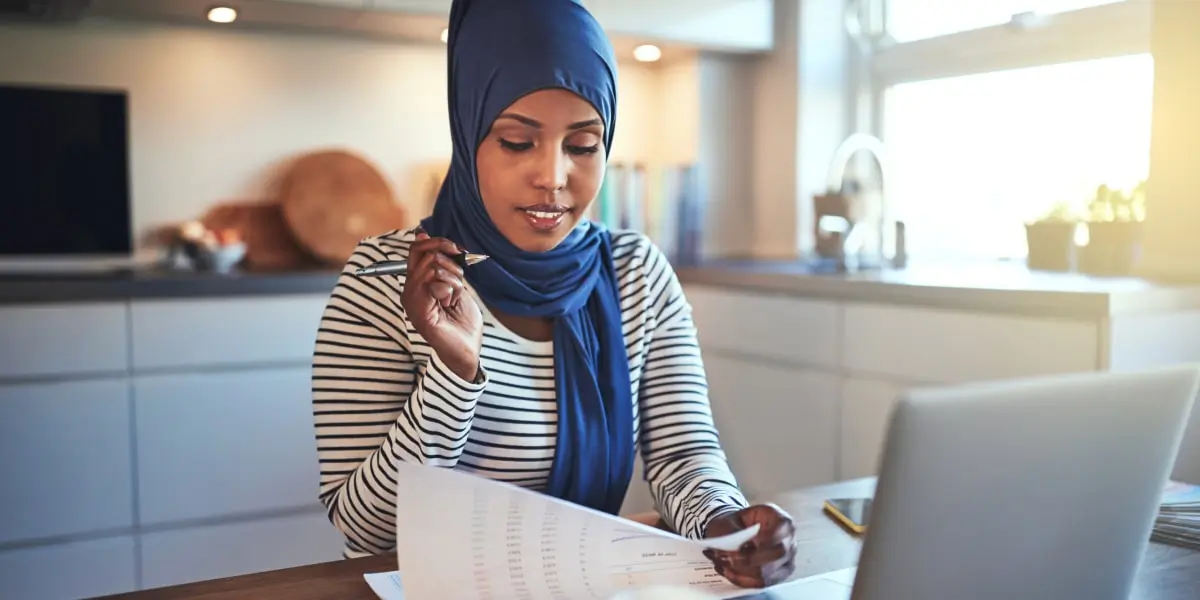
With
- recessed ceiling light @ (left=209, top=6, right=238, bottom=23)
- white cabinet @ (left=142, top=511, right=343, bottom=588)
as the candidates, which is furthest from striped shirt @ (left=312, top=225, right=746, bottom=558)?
recessed ceiling light @ (left=209, top=6, right=238, bottom=23)

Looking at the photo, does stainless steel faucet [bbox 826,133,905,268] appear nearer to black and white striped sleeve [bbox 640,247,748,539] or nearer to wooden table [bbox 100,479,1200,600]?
black and white striped sleeve [bbox 640,247,748,539]

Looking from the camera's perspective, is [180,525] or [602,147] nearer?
[602,147]

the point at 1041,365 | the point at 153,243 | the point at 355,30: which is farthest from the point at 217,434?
the point at 1041,365

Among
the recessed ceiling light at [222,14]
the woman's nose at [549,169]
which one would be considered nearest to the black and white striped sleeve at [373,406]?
the woman's nose at [549,169]

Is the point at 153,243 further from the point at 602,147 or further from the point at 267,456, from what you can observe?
the point at 602,147

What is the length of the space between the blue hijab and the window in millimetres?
1637

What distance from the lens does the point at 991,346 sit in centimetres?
196

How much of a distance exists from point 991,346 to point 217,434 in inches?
68.3

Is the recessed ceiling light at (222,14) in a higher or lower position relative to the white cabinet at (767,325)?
higher

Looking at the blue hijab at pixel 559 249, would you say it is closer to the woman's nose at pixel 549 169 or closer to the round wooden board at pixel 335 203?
the woman's nose at pixel 549 169

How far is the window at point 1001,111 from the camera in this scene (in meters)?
2.42

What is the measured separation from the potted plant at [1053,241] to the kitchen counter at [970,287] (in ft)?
0.15

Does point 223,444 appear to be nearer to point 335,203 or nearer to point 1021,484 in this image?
point 335,203

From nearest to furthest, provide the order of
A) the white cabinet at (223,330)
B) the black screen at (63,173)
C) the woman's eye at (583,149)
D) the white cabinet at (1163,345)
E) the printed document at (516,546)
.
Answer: the printed document at (516,546) < the woman's eye at (583,149) < the white cabinet at (1163,345) < the white cabinet at (223,330) < the black screen at (63,173)
